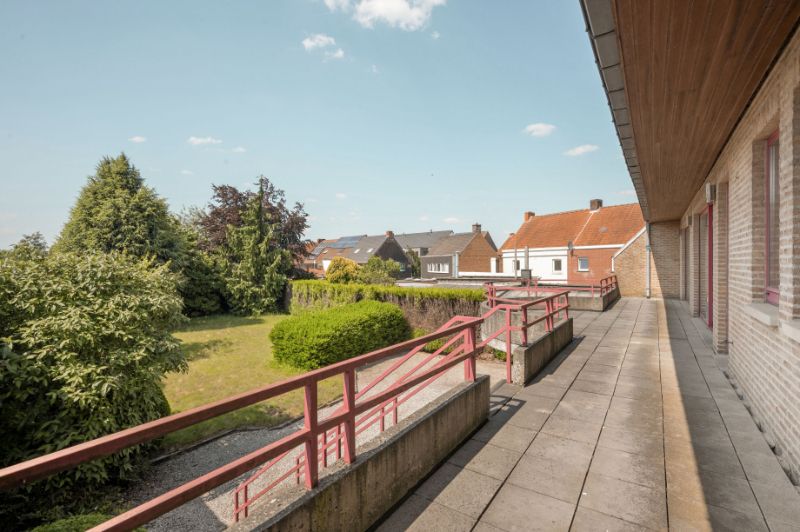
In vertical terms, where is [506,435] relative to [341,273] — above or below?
below

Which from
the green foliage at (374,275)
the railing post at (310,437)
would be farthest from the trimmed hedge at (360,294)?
the railing post at (310,437)

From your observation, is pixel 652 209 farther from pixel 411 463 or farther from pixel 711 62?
pixel 411 463

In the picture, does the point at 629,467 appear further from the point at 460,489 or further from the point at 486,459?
the point at 460,489

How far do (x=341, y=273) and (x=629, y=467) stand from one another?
20.0 metres

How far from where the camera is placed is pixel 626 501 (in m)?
3.03

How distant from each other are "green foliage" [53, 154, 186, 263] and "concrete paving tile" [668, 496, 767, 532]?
72.1 ft

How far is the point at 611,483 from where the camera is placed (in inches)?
129

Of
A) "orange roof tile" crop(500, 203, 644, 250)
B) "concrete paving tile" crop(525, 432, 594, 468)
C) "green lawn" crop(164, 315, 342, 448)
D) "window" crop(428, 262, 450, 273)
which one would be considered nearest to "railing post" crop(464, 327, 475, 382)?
"concrete paving tile" crop(525, 432, 594, 468)

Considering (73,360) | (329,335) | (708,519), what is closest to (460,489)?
(708,519)

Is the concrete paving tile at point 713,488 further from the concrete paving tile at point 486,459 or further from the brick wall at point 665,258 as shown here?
the brick wall at point 665,258

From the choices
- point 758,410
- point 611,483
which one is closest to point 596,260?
point 758,410

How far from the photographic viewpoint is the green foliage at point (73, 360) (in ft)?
14.8

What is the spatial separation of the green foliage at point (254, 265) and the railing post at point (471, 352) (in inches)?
801

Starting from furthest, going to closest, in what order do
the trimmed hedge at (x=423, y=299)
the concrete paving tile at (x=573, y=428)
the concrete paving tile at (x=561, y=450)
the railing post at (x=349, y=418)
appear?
the trimmed hedge at (x=423, y=299)
the concrete paving tile at (x=573, y=428)
the concrete paving tile at (x=561, y=450)
the railing post at (x=349, y=418)
